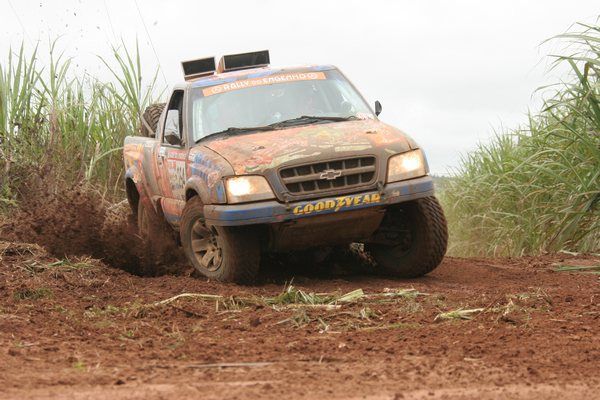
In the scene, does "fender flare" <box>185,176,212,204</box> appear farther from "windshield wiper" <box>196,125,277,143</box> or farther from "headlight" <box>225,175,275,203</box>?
"windshield wiper" <box>196,125,277,143</box>

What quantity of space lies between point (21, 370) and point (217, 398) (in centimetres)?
134

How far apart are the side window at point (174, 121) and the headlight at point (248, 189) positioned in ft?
4.41

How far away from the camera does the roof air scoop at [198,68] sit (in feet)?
36.1

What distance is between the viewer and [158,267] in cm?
1068

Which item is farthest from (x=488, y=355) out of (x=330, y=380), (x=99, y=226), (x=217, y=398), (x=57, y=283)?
(x=99, y=226)

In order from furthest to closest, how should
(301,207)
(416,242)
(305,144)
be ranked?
1. (416,242)
2. (305,144)
3. (301,207)

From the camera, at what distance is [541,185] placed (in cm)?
1320

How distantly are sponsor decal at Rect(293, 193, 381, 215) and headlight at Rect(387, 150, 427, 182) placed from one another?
27 cm

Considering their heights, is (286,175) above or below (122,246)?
above

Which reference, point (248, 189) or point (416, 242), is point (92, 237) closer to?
point (248, 189)

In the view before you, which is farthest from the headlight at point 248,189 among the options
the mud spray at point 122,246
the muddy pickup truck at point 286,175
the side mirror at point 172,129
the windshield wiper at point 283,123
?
the side mirror at point 172,129

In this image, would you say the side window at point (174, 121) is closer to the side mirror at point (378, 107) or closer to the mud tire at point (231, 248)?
the mud tire at point (231, 248)

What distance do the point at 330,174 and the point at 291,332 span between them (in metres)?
2.16

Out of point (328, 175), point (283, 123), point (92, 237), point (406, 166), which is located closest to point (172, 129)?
point (283, 123)
